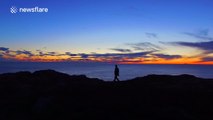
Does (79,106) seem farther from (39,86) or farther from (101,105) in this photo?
(39,86)

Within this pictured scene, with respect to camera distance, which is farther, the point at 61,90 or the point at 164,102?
the point at 61,90

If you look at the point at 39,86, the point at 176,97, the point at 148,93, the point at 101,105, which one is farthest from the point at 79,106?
the point at 39,86

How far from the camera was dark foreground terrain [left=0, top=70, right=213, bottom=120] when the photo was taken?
2734 cm

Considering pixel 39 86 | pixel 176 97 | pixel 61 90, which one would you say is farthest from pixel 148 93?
pixel 39 86

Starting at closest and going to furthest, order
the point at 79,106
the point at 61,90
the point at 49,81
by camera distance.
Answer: the point at 79,106
the point at 61,90
the point at 49,81

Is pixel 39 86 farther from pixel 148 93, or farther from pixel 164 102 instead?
pixel 164 102

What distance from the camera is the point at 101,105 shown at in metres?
29.8

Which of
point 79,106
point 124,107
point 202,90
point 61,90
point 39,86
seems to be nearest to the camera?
point 124,107

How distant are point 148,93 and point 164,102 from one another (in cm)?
324

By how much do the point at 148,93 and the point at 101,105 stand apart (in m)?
5.98

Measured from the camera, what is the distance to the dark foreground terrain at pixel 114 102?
27344 millimetres

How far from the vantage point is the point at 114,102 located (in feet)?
99.0

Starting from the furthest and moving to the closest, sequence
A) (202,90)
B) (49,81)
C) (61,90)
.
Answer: (49,81) < (61,90) < (202,90)

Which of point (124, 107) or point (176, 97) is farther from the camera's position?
point (176, 97)
